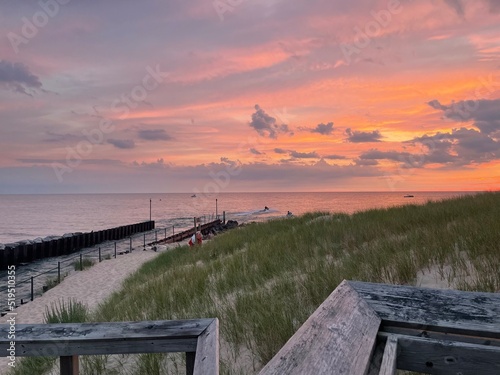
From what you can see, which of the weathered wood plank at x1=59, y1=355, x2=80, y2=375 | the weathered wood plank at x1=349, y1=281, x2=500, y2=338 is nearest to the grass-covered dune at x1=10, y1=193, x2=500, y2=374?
the weathered wood plank at x1=59, y1=355, x2=80, y2=375

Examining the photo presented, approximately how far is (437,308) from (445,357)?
246mm

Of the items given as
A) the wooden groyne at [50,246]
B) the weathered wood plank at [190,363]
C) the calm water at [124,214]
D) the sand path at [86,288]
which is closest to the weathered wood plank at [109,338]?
the weathered wood plank at [190,363]

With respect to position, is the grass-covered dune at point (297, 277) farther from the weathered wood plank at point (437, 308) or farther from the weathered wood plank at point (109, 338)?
the weathered wood plank at point (437, 308)

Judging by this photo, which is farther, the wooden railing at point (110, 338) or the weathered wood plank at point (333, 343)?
the wooden railing at point (110, 338)

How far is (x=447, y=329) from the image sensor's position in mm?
1638

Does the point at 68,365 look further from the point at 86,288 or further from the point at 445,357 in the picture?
the point at 86,288

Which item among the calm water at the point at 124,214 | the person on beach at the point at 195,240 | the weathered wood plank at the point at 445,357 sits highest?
the weathered wood plank at the point at 445,357

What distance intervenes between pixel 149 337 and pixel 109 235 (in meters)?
43.5

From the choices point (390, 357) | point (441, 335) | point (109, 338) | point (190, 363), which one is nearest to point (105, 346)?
point (109, 338)

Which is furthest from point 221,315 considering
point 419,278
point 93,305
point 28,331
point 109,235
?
point 109,235

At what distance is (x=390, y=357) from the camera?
146cm

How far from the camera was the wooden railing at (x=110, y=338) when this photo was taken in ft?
7.23

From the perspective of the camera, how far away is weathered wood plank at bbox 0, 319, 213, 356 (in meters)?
2.21

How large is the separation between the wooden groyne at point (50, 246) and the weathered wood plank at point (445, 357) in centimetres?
3002
